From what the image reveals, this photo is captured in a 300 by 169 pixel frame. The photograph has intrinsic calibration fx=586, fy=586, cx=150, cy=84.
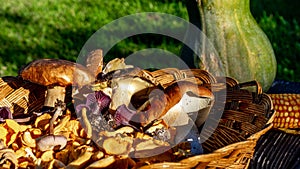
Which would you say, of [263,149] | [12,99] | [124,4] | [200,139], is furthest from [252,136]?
[124,4]

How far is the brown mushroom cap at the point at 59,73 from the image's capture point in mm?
1520

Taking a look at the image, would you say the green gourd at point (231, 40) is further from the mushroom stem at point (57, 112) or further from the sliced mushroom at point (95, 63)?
the mushroom stem at point (57, 112)

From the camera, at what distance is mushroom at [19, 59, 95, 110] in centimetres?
152

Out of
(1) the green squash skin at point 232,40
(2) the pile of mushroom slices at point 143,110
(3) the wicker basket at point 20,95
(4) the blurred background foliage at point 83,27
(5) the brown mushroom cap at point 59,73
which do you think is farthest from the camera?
(4) the blurred background foliage at point 83,27

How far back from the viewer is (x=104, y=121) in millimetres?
1473

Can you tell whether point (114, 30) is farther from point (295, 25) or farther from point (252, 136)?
point (252, 136)

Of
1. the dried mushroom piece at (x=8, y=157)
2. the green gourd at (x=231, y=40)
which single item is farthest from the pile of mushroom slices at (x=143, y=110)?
the green gourd at (x=231, y=40)

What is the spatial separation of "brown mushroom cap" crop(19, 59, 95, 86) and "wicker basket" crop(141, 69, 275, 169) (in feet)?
0.87

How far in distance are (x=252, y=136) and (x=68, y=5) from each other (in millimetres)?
2980

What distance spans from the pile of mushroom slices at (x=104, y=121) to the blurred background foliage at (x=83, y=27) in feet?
5.72

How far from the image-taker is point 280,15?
152 inches

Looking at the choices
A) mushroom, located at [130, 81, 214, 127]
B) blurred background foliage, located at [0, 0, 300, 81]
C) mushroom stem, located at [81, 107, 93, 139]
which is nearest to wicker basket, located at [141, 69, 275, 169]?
mushroom, located at [130, 81, 214, 127]

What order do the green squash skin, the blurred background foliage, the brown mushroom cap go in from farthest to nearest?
1. the blurred background foliage
2. the green squash skin
3. the brown mushroom cap

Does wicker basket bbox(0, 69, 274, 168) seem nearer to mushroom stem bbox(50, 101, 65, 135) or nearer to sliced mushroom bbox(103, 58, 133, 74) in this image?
sliced mushroom bbox(103, 58, 133, 74)
